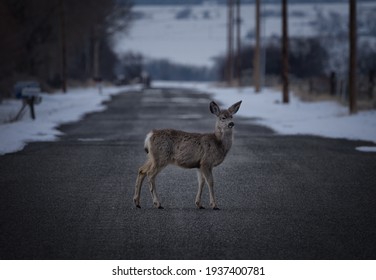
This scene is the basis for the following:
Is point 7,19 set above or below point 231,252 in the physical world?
above

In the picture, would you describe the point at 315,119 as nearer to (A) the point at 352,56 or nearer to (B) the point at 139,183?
(A) the point at 352,56

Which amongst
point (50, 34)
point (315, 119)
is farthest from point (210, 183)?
point (50, 34)

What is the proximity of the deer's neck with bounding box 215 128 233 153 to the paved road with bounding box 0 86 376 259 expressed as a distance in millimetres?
822

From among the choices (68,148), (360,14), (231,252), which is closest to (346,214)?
(231,252)

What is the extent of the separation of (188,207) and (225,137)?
1.17 meters

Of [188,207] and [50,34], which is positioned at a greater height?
[50,34]

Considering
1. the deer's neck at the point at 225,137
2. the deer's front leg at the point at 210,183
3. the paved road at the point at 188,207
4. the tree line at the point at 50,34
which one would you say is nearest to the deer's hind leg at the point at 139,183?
the paved road at the point at 188,207

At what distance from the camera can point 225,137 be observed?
11430 millimetres

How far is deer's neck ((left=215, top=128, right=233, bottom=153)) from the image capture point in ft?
37.3

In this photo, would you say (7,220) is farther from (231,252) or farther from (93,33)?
(93,33)

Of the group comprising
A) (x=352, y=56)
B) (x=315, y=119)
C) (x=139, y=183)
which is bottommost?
(x=315, y=119)
